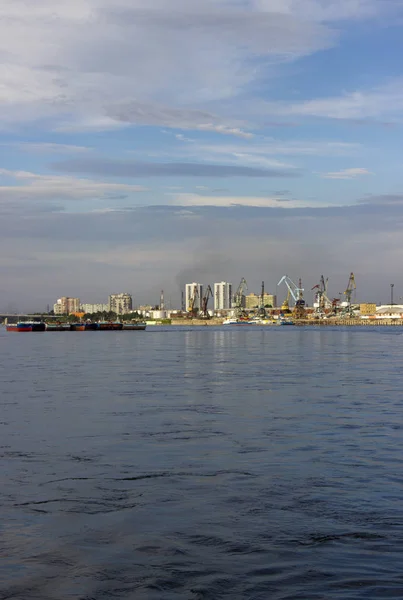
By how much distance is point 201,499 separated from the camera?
12.5m

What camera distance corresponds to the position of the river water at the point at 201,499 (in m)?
9.03

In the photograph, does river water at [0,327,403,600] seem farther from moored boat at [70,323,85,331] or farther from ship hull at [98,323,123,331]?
ship hull at [98,323,123,331]

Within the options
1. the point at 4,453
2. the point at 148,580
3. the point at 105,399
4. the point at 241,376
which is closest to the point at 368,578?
the point at 148,580

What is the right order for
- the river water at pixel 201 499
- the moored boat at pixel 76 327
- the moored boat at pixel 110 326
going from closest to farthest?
the river water at pixel 201 499
the moored boat at pixel 76 327
the moored boat at pixel 110 326

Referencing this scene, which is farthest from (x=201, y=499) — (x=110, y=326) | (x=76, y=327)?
(x=110, y=326)

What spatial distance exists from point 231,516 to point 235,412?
11586 millimetres

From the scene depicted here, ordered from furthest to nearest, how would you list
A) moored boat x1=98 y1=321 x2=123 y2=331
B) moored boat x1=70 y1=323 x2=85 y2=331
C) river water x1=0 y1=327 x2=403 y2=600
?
moored boat x1=98 y1=321 x2=123 y2=331, moored boat x1=70 y1=323 x2=85 y2=331, river water x1=0 y1=327 x2=403 y2=600

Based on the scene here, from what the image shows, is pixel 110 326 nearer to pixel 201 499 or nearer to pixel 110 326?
pixel 110 326

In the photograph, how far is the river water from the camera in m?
9.03

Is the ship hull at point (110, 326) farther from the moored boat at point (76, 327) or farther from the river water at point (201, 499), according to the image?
the river water at point (201, 499)

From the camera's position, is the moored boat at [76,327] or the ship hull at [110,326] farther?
the ship hull at [110,326]

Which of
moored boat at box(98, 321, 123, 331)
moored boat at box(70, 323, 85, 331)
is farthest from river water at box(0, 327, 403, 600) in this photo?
moored boat at box(98, 321, 123, 331)

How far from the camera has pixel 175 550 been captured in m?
10.0

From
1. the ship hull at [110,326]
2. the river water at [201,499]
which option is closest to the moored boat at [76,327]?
the ship hull at [110,326]
